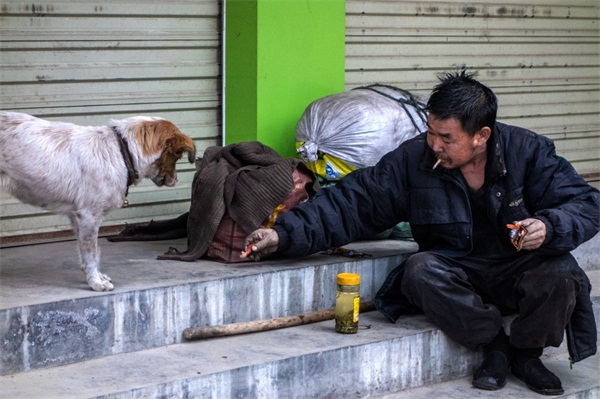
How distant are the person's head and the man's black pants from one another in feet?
1.75

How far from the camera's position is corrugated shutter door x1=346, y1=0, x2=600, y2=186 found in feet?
23.5

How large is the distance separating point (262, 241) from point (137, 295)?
66 centimetres

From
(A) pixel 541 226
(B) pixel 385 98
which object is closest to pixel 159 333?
(A) pixel 541 226

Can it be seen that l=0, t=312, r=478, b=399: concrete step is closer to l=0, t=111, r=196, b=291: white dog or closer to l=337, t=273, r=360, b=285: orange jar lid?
l=337, t=273, r=360, b=285: orange jar lid

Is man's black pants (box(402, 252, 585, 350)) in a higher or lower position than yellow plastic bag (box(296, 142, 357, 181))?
lower

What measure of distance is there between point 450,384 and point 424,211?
2.89 ft

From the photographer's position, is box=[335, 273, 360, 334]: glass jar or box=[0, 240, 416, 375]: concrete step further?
box=[335, 273, 360, 334]: glass jar

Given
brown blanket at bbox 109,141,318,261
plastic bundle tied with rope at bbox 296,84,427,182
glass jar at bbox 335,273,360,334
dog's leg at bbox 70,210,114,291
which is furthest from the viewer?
plastic bundle tied with rope at bbox 296,84,427,182

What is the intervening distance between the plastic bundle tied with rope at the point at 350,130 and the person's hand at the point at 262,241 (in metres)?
1.26

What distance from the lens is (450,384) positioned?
5.06 metres

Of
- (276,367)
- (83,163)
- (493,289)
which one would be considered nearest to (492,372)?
(493,289)

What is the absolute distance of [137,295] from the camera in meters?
4.68

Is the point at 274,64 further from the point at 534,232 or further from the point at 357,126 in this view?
the point at 534,232

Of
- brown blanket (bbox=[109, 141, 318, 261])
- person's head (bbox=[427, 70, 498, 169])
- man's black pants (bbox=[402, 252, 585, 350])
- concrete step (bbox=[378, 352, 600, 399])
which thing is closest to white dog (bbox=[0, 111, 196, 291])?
brown blanket (bbox=[109, 141, 318, 261])
